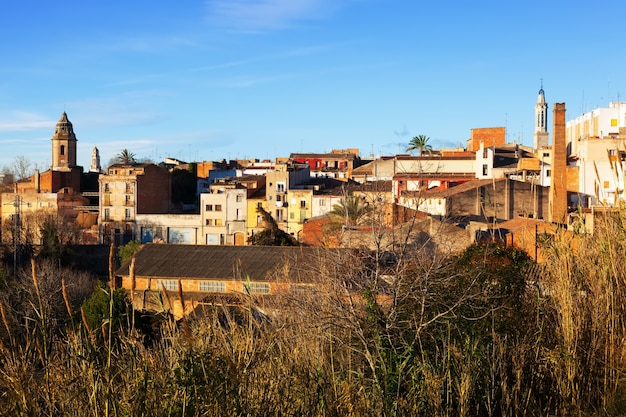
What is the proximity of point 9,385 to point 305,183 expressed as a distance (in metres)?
46.6

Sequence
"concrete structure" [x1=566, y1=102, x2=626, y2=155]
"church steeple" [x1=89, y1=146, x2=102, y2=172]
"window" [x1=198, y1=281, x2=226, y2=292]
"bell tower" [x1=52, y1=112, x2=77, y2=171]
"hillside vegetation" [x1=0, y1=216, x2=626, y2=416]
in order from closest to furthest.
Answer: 1. "hillside vegetation" [x1=0, y1=216, x2=626, y2=416]
2. "window" [x1=198, y1=281, x2=226, y2=292]
3. "concrete structure" [x1=566, y1=102, x2=626, y2=155]
4. "bell tower" [x1=52, y1=112, x2=77, y2=171]
5. "church steeple" [x1=89, y1=146, x2=102, y2=172]

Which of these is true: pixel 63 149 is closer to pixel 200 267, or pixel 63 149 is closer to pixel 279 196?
pixel 279 196

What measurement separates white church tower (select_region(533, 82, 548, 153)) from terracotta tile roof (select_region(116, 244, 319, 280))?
39397 millimetres

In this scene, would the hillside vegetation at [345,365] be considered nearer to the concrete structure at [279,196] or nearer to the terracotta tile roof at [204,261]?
the terracotta tile roof at [204,261]

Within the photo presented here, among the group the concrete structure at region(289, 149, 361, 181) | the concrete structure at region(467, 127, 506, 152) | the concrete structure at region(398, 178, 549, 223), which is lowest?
the concrete structure at region(398, 178, 549, 223)

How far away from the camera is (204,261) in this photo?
28.3m

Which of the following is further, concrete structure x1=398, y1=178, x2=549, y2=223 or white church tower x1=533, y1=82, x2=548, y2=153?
white church tower x1=533, y1=82, x2=548, y2=153

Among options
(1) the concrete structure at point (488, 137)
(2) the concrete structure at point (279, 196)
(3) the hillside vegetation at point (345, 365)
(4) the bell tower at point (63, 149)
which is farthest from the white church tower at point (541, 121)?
(3) the hillside vegetation at point (345, 365)

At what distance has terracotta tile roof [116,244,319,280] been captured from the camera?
1054 inches

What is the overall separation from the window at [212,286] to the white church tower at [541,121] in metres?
41.5

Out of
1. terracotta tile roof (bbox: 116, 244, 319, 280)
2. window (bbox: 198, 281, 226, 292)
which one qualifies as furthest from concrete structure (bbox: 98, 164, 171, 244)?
window (bbox: 198, 281, 226, 292)

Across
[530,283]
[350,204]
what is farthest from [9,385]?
[350,204]

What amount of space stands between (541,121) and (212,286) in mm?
43799

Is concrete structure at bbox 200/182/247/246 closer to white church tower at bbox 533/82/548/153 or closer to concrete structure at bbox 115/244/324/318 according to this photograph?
concrete structure at bbox 115/244/324/318
